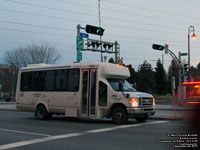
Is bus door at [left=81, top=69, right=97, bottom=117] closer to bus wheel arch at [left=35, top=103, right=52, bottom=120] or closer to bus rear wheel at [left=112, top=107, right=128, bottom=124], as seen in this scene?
bus rear wheel at [left=112, top=107, right=128, bottom=124]

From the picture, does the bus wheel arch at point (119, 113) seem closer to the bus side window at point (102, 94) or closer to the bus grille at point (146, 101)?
the bus side window at point (102, 94)

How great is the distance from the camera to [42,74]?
662 inches

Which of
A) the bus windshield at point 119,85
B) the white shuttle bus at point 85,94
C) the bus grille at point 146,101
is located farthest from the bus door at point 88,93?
the bus grille at point 146,101

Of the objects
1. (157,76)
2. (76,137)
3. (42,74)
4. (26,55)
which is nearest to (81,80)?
(42,74)

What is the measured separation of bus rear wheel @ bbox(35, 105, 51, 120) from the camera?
53.3ft

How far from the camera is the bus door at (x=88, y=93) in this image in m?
14.3

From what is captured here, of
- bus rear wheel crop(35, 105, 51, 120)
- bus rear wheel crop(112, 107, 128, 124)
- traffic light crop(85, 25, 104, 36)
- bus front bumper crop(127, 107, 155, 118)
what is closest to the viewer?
bus front bumper crop(127, 107, 155, 118)

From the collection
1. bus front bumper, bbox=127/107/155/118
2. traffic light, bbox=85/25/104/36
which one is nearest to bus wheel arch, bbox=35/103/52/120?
bus front bumper, bbox=127/107/155/118

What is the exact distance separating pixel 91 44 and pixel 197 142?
23685mm

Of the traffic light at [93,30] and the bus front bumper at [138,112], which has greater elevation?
the traffic light at [93,30]

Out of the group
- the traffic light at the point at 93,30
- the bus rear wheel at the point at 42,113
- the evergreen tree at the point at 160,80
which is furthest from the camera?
the evergreen tree at the point at 160,80

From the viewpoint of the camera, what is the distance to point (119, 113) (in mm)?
13648

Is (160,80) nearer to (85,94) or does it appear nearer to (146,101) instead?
(85,94)

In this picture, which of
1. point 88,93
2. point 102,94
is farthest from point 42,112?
point 102,94
